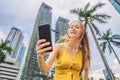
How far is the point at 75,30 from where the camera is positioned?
365 cm

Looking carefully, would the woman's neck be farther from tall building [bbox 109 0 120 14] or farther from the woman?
tall building [bbox 109 0 120 14]

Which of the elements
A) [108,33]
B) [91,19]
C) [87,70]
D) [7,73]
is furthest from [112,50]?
[7,73]

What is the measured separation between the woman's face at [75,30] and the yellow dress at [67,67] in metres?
0.28

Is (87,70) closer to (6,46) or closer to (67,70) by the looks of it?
(67,70)

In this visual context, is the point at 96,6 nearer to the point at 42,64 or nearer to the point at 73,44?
the point at 73,44

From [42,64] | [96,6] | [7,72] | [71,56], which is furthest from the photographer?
[7,72]

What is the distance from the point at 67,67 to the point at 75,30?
0.56 metres

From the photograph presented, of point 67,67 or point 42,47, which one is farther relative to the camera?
point 67,67

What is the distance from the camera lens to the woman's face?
364 cm

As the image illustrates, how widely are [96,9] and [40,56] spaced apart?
32956 mm

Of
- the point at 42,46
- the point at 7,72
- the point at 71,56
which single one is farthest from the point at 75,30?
the point at 7,72

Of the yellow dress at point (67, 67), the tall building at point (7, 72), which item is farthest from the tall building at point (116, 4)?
the tall building at point (7, 72)

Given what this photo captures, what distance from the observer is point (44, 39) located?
10.3 ft

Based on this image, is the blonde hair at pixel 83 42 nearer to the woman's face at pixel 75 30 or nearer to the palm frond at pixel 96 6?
the woman's face at pixel 75 30
